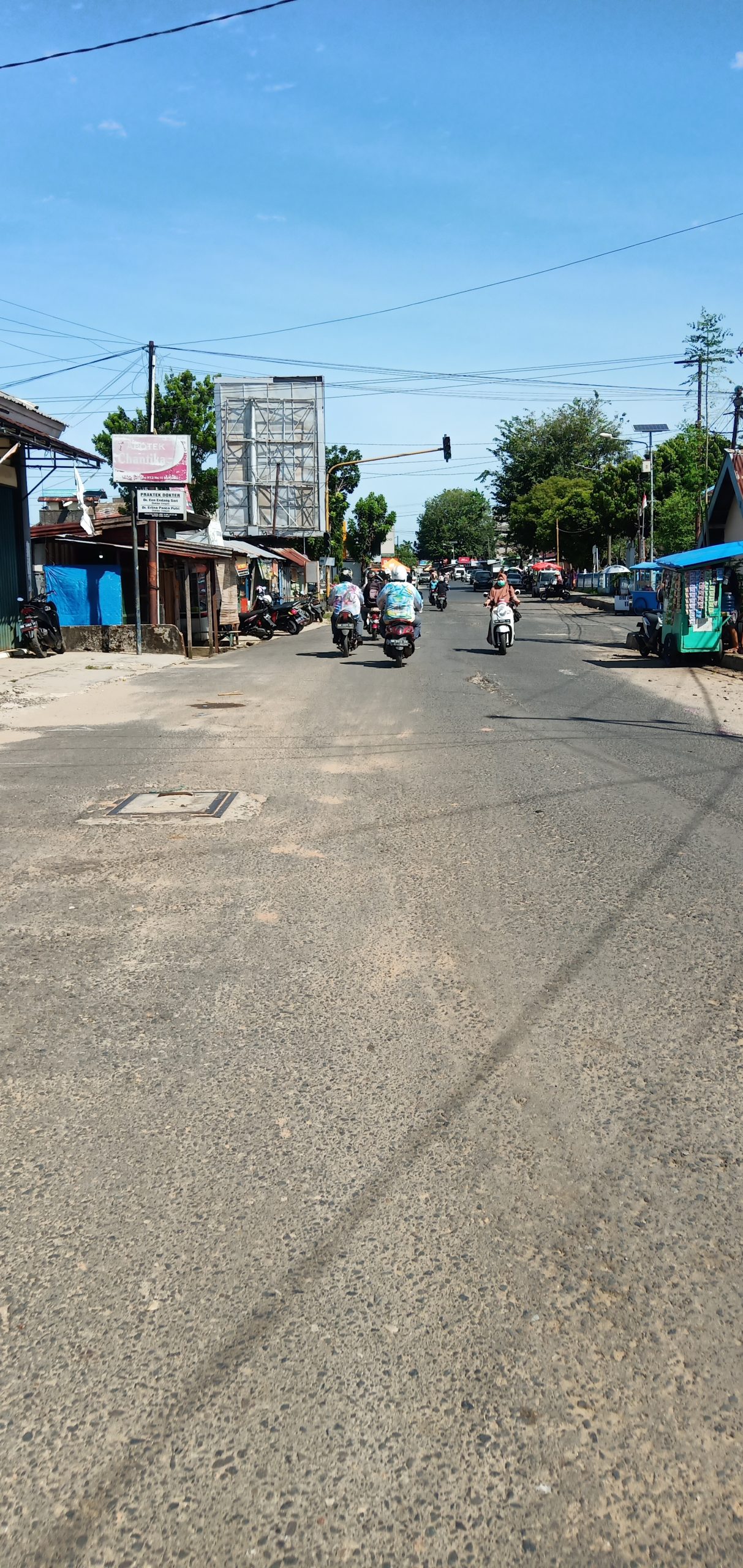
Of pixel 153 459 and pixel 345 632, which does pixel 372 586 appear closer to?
pixel 345 632

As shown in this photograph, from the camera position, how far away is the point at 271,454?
46.5m

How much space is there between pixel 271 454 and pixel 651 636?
87.4 feet

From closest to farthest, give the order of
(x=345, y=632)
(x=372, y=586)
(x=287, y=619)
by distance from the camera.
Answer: (x=345, y=632) → (x=372, y=586) → (x=287, y=619)

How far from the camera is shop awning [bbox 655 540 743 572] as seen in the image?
19.2 m

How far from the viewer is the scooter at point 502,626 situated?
23594 millimetres

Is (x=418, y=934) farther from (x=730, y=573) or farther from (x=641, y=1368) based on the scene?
(x=730, y=573)

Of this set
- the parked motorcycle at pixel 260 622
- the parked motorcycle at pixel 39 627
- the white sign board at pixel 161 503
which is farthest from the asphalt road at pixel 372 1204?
Result: the parked motorcycle at pixel 260 622

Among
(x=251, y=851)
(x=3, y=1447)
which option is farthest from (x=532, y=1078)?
(x=251, y=851)

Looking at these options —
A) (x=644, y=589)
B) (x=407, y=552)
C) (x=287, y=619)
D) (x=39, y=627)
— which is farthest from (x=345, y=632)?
(x=407, y=552)

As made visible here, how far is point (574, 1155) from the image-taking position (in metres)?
3.39

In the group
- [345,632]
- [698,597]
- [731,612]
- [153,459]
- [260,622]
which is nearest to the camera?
[698,597]

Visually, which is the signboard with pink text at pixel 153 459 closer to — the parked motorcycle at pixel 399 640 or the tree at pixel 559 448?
the parked motorcycle at pixel 399 640

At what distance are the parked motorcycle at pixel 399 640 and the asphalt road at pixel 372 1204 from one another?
1354 cm

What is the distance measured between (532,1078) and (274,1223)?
3.87 feet
